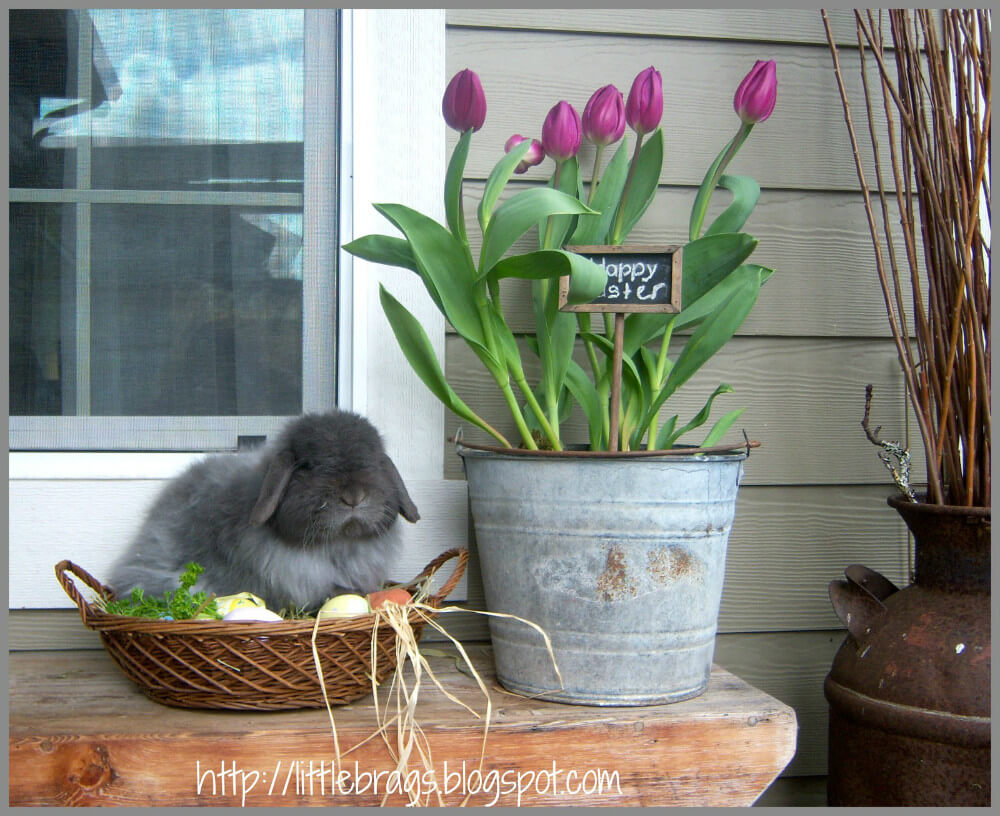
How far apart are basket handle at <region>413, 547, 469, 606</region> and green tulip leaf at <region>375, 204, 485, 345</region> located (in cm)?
30

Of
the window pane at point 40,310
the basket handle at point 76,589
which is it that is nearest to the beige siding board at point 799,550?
the basket handle at point 76,589

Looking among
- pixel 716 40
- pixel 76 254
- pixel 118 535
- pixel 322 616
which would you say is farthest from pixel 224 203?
pixel 716 40

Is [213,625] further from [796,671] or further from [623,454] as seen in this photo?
[796,671]

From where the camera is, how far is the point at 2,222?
1362 mm

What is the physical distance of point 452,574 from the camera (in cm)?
129

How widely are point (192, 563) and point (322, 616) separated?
0.67 feet

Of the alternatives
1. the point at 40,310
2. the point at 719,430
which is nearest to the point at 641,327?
the point at 719,430

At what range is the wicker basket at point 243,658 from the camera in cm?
103

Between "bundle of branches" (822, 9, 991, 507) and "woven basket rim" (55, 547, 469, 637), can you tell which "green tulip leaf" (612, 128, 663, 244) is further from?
"woven basket rim" (55, 547, 469, 637)

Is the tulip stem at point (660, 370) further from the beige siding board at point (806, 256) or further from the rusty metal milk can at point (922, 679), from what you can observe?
the rusty metal milk can at point (922, 679)

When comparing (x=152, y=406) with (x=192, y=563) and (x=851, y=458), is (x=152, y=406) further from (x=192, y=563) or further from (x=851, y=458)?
(x=851, y=458)

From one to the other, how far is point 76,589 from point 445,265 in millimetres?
656

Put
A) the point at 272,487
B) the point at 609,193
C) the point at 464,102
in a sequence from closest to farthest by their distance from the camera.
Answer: the point at 272,487
the point at 464,102
the point at 609,193

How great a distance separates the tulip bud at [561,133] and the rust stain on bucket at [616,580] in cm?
58
